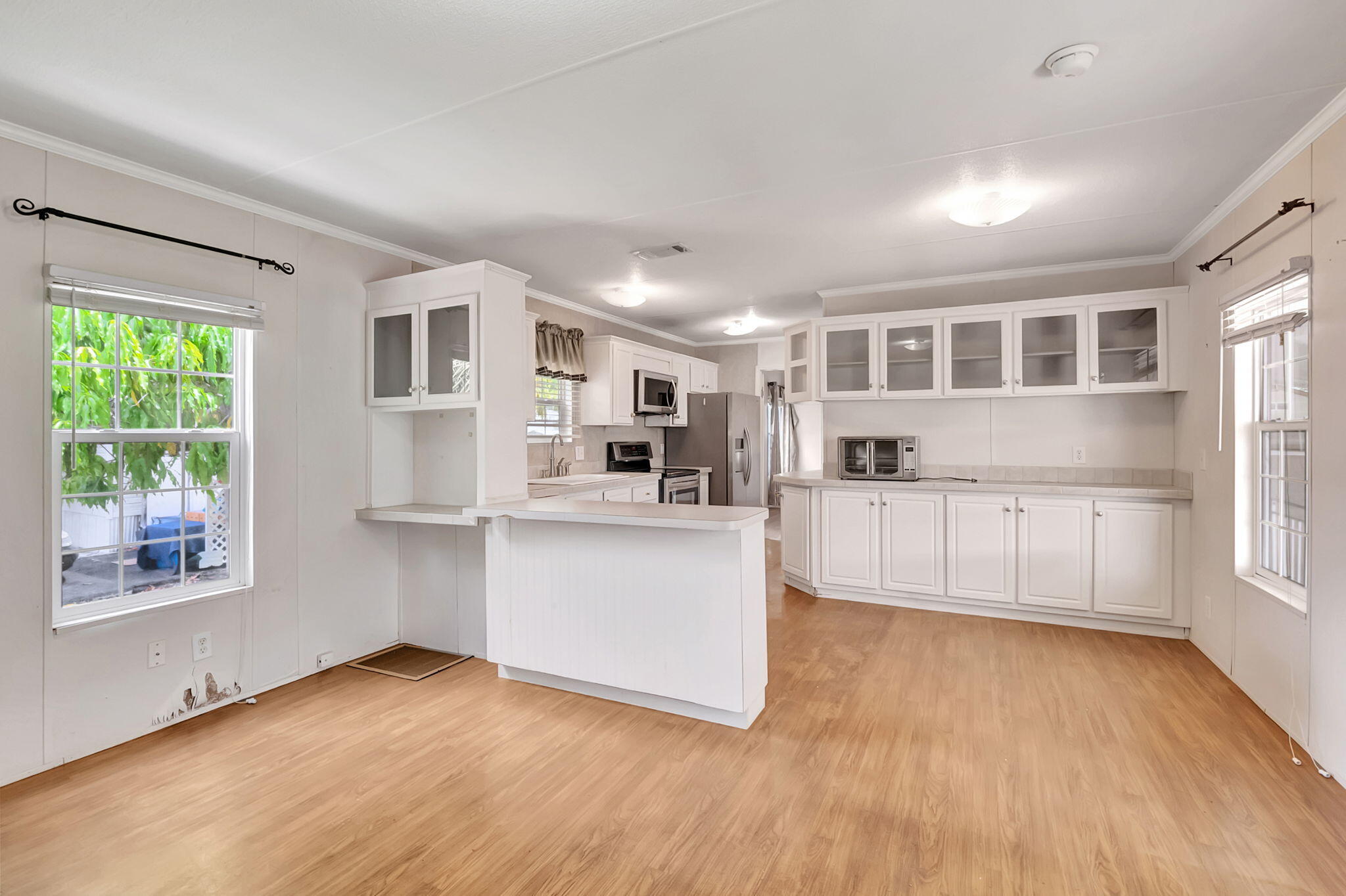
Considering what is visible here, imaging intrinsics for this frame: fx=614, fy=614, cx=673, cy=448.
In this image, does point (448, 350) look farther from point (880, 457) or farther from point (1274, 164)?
point (1274, 164)

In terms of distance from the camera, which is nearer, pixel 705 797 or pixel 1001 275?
pixel 705 797

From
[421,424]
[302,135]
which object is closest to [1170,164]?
[302,135]

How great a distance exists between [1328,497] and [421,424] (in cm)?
438

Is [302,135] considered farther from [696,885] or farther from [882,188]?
[696,885]

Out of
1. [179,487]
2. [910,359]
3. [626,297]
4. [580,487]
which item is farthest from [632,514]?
[910,359]

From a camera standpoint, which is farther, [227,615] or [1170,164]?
[227,615]

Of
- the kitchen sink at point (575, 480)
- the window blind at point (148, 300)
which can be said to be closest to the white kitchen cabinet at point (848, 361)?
the kitchen sink at point (575, 480)

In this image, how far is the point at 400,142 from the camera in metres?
2.53

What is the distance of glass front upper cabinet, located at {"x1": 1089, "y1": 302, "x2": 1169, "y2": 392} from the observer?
3.96m

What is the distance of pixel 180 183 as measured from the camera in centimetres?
282

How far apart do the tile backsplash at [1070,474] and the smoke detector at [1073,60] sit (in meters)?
2.98

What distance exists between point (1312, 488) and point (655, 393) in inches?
182

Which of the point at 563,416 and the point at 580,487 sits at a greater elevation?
the point at 563,416

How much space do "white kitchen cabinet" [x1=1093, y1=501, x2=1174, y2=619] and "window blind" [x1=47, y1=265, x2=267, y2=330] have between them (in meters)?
5.08
